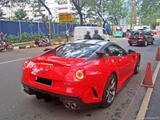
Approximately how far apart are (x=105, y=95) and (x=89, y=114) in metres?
0.49

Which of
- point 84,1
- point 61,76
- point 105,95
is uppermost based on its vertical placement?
point 84,1

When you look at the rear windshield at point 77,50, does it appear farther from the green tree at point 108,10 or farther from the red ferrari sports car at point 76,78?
the green tree at point 108,10

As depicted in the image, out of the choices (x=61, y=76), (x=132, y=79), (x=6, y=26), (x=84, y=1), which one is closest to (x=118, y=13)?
(x=84, y=1)

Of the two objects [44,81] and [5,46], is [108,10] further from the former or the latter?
[44,81]

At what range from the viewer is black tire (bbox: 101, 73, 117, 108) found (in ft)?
11.3

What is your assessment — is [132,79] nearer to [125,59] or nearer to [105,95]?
[125,59]

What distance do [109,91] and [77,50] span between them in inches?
47.7

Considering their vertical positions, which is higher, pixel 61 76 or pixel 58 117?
pixel 61 76

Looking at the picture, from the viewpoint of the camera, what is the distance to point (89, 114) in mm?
3355

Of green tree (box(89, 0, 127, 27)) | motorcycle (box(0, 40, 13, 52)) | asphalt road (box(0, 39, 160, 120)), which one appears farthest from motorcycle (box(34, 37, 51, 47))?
green tree (box(89, 0, 127, 27))

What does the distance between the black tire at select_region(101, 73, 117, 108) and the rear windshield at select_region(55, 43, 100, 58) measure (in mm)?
742

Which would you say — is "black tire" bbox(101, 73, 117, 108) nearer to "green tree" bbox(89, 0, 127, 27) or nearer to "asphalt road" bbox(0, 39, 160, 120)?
"asphalt road" bbox(0, 39, 160, 120)

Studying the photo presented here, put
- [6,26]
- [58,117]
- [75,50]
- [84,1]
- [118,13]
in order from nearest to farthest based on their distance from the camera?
1. [58,117]
2. [75,50]
3. [6,26]
4. [84,1]
5. [118,13]

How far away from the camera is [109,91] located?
144 inches
